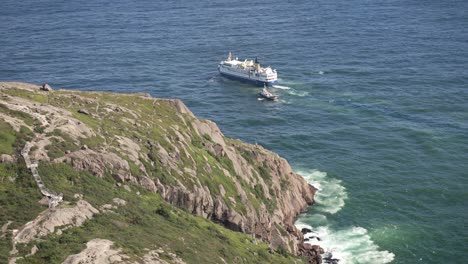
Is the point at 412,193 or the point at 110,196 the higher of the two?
the point at 110,196

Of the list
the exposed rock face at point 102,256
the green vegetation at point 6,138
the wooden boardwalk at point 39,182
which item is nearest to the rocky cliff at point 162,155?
the green vegetation at point 6,138

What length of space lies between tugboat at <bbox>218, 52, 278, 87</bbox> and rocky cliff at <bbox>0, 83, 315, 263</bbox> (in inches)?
2886

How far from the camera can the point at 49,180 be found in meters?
56.1

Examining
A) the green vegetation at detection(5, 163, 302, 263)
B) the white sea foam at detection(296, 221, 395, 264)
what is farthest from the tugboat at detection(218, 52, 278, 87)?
the green vegetation at detection(5, 163, 302, 263)

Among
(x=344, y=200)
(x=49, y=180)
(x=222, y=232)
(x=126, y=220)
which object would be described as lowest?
(x=344, y=200)

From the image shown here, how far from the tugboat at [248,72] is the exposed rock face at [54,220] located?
12093cm

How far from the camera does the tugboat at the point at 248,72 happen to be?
171000 millimetres

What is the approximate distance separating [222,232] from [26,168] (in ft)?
80.2

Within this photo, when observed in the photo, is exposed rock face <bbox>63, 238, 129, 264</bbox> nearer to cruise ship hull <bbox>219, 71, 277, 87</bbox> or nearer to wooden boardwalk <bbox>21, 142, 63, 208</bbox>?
wooden boardwalk <bbox>21, 142, 63, 208</bbox>

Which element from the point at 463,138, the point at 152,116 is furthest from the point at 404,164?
the point at 152,116

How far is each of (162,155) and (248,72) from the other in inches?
4256

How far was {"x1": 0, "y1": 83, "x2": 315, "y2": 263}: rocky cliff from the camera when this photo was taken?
209 feet

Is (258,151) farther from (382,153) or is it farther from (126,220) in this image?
(126,220)

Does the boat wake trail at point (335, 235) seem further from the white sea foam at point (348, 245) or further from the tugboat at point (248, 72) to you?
the tugboat at point (248, 72)
